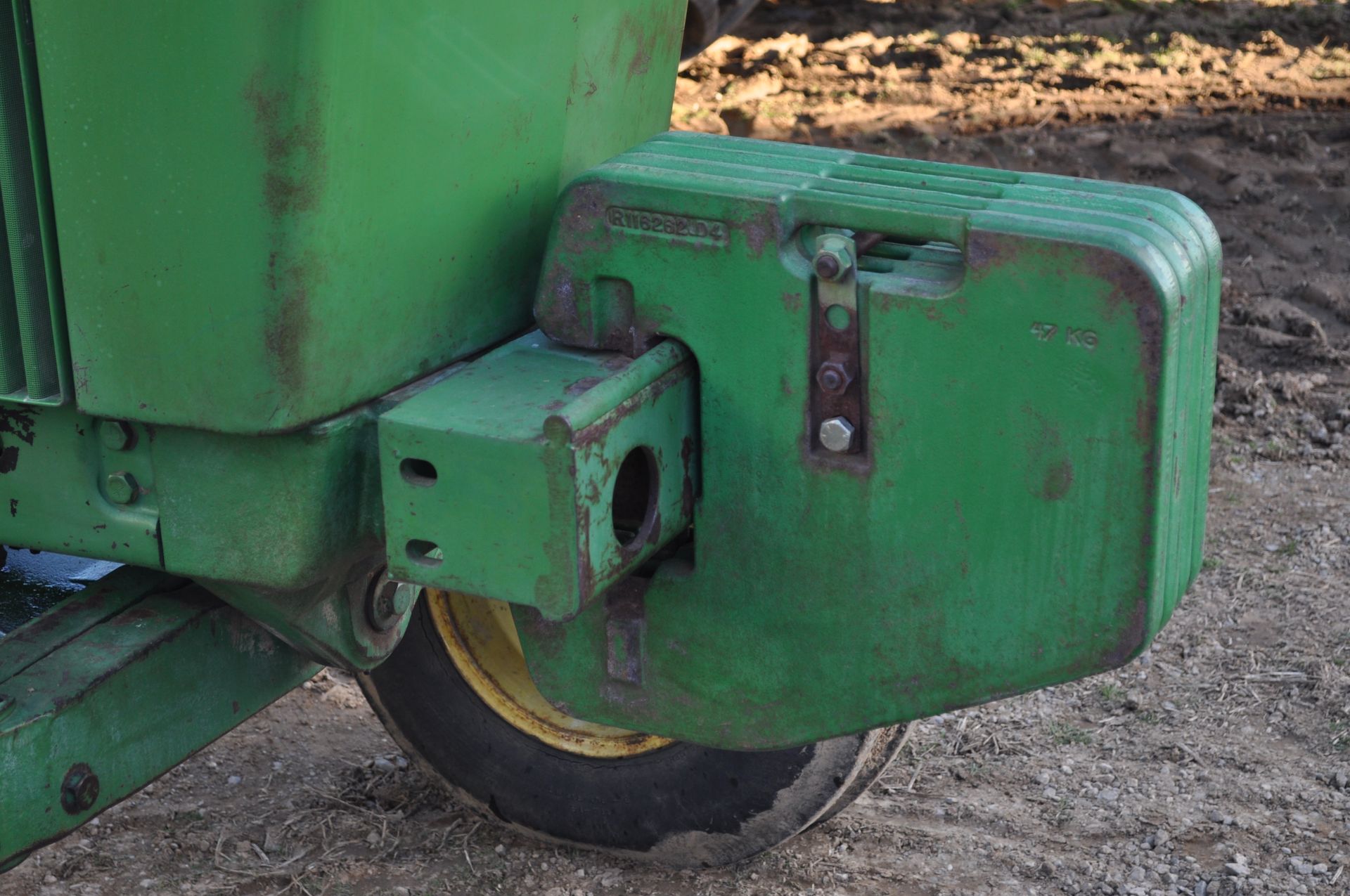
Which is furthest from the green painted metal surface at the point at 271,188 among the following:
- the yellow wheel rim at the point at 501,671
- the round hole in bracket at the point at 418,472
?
the yellow wheel rim at the point at 501,671

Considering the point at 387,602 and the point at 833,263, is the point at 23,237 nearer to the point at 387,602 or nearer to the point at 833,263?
the point at 387,602

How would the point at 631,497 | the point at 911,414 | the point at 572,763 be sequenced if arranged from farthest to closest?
the point at 572,763
the point at 631,497
the point at 911,414

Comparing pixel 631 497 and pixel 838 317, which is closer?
pixel 838 317

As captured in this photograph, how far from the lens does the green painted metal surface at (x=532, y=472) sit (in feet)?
5.81

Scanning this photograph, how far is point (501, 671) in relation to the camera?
262 cm

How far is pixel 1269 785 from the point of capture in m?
2.87

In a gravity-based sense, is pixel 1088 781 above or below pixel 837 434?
below

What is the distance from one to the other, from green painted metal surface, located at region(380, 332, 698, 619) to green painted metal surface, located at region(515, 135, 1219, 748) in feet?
0.25

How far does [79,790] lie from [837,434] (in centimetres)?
101

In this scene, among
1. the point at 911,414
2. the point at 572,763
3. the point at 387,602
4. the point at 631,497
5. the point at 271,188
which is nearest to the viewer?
the point at 271,188

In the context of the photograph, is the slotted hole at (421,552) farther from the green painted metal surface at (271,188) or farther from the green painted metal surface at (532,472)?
the green painted metal surface at (271,188)

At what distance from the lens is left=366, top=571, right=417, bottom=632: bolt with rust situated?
2271 millimetres

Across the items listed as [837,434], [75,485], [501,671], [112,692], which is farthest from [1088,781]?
[75,485]

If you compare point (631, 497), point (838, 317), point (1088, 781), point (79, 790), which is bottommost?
point (1088, 781)
